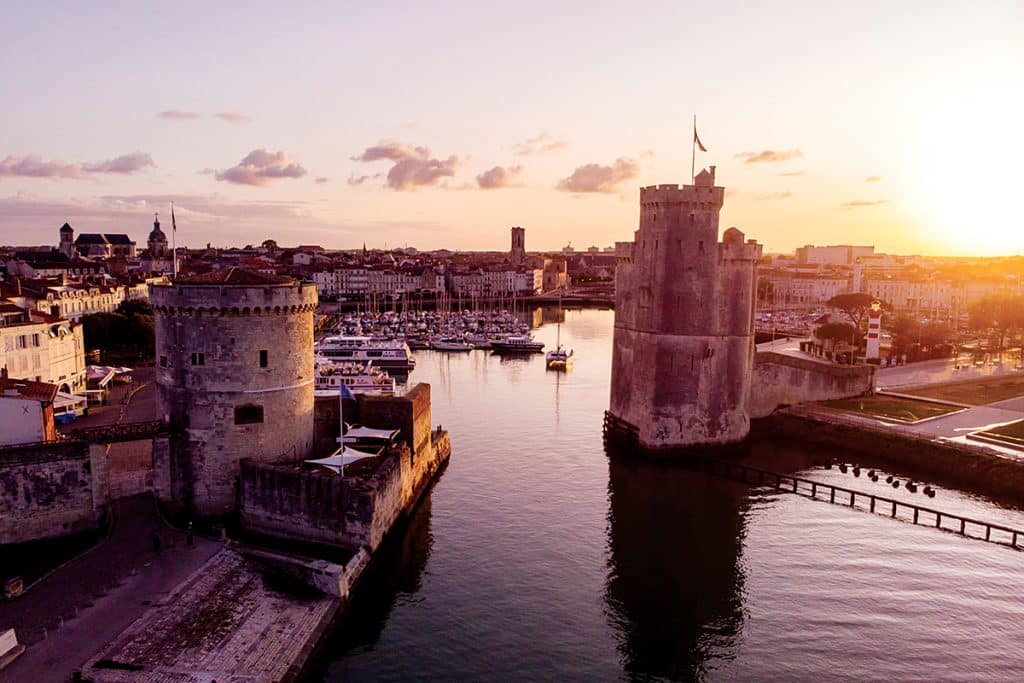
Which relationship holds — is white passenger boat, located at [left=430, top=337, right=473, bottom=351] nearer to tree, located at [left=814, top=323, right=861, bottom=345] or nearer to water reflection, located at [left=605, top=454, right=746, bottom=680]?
tree, located at [left=814, top=323, right=861, bottom=345]

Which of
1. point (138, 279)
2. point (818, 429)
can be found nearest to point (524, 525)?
point (818, 429)

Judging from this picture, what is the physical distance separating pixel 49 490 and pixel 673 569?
2398 centimetres

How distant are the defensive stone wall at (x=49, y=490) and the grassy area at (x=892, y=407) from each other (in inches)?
1777

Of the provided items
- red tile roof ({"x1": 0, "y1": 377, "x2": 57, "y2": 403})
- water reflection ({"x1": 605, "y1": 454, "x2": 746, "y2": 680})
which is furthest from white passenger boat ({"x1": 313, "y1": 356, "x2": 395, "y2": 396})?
red tile roof ({"x1": 0, "y1": 377, "x2": 57, "y2": 403})

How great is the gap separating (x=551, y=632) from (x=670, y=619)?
4.40 m

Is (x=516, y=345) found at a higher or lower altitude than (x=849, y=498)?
higher

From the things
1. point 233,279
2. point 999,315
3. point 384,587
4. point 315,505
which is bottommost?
point 384,587

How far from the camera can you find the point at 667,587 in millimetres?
27672

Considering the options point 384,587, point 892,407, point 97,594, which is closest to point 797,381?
point 892,407

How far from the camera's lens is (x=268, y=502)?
93.0 feet

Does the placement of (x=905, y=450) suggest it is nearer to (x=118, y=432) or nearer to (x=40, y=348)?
(x=118, y=432)

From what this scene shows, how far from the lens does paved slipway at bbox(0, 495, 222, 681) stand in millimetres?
19031

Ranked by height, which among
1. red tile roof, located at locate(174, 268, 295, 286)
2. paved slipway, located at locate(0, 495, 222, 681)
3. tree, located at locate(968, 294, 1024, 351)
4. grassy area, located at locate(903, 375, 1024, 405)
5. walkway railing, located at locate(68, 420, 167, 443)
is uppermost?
red tile roof, located at locate(174, 268, 295, 286)

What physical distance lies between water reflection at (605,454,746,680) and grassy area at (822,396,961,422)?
53.3 feet
